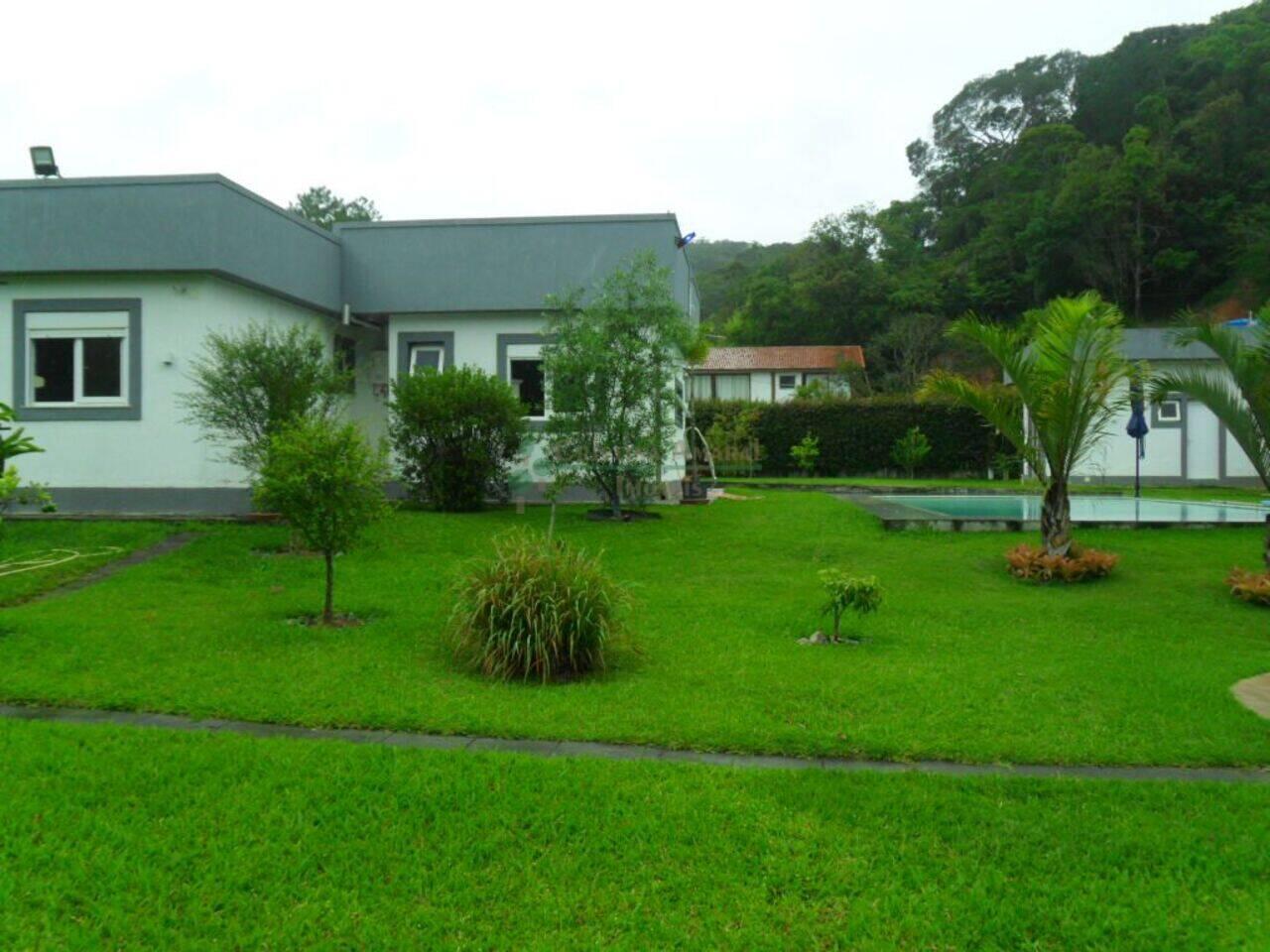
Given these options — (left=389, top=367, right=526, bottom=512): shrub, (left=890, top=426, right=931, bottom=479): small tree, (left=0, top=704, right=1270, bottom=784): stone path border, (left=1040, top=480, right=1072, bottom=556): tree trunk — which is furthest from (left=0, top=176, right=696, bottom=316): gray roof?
(left=890, top=426, right=931, bottom=479): small tree

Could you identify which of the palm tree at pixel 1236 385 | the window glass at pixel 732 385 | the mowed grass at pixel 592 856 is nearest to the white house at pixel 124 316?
the mowed grass at pixel 592 856

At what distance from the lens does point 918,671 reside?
256 inches

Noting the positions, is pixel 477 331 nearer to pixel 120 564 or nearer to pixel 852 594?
pixel 120 564

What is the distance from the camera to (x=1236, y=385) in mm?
10133

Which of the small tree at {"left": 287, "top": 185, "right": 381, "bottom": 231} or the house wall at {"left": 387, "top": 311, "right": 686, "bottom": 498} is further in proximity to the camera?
the small tree at {"left": 287, "top": 185, "right": 381, "bottom": 231}

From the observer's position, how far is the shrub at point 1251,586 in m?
9.14

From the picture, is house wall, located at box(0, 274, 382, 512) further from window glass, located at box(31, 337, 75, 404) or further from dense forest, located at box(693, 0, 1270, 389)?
dense forest, located at box(693, 0, 1270, 389)

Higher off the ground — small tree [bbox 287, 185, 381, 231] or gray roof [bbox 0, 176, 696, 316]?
small tree [bbox 287, 185, 381, 231]

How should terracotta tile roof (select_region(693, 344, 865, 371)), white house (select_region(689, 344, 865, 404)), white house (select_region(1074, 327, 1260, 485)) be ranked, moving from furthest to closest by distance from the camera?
white house (select_region(689, 344, 865, 404)), terracotta tile roof (select_region(693, 344, 865, 371)), white house (select_region(1074, 327, 1260, 485))

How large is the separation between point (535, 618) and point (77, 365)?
426 inches

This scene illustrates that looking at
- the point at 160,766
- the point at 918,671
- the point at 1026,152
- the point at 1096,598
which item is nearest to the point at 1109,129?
the point at 1026,152

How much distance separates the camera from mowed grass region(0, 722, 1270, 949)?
327 cm

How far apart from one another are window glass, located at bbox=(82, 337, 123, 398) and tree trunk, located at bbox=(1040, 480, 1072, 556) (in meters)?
12.5

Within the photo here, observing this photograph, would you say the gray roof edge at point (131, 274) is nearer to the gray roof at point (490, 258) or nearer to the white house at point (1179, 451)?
the gray roof at point (490, 258)
